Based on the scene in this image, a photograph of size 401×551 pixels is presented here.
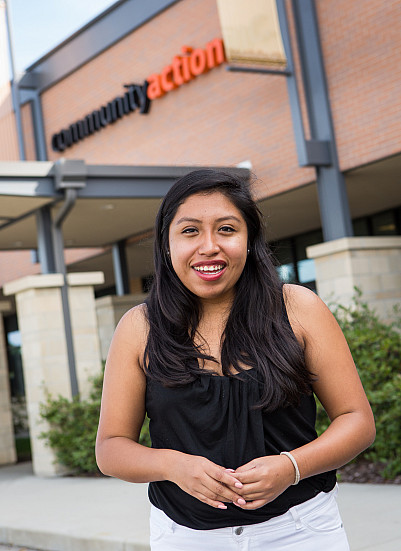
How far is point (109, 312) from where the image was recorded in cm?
1571

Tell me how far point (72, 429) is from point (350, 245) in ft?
14.9

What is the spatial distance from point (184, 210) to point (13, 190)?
8879mm

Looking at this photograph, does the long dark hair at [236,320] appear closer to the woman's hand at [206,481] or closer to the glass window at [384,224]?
the woman's hand at [206,481]

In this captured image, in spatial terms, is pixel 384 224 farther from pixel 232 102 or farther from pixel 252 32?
pixel 252 32

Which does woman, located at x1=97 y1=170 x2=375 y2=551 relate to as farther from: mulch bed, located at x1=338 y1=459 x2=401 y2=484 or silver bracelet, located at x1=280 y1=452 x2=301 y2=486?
mulch bed, located at x1=338 y1=459 x2=401 y2=484

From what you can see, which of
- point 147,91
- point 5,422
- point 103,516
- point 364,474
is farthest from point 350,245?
point 5,422

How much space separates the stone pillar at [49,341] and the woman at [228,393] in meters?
9.26

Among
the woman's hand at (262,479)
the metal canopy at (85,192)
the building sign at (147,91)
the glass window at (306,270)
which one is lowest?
the woman's hand at (262,479)

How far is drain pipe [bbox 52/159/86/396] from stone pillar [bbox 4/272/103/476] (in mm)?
71

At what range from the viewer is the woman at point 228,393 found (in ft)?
6.16

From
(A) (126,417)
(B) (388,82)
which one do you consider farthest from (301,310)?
(B) (388,82)

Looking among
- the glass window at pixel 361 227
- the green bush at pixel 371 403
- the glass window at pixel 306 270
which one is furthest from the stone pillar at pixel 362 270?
the glass window at pixel 306 270

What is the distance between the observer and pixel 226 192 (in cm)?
203

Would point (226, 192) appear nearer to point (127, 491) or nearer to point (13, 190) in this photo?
point (127, 491)
